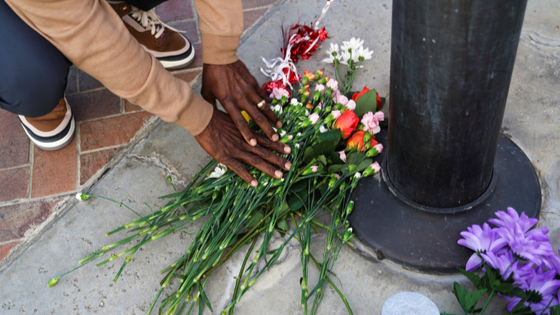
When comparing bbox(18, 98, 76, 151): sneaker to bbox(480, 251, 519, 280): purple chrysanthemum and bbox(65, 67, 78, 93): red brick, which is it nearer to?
bbox(65, 67, 78, 93): red brick

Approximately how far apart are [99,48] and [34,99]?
0.64m

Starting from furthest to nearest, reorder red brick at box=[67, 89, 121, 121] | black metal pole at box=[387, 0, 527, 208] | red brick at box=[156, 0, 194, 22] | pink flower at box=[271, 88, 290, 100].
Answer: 1. red brick at box=[156, 0, 194, 22]
2. red brick at box=[67, 89, 121, 121]
3. pink flower at box=[271, 88, 290, 100]
4. black metal pole at box=[387, 0, 527, 208]

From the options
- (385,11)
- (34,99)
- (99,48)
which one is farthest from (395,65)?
(34,99)

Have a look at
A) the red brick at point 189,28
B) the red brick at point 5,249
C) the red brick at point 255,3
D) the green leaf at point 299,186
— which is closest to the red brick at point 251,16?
the red brick at point 255,3

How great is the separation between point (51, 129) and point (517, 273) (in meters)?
1.89

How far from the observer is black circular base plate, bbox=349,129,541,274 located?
1353 mm

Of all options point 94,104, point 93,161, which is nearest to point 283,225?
point 93,161

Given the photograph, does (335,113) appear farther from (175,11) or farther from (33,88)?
(175,11)

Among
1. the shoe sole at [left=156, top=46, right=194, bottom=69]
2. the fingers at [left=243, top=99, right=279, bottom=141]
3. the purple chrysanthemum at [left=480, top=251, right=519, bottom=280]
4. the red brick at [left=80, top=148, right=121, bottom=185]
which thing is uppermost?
the fingers at [left=243, top=99, right=279, bottom=141]

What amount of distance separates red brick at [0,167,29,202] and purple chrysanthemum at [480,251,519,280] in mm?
1811

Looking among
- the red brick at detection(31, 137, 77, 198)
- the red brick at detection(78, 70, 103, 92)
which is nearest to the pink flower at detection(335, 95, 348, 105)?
the red brick at detection(31, 137, 77, 198)

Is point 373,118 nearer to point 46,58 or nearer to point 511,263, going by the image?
point 511,263

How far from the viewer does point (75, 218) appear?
166cm

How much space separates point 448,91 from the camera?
105 cm
